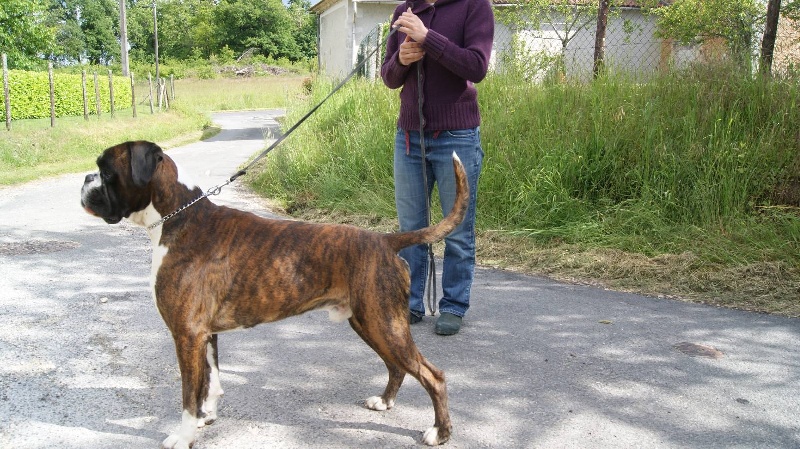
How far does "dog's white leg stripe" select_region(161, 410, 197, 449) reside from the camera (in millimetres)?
3112

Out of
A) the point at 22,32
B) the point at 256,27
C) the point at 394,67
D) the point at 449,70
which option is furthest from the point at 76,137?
the point at 256,27

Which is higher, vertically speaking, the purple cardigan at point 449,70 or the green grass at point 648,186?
the purple cardigan at point 449,70

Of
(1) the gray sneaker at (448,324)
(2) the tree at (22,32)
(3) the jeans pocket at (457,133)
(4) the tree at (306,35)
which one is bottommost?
(1) the gray sneaker at (448,324)

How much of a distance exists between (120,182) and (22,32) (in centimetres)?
3837

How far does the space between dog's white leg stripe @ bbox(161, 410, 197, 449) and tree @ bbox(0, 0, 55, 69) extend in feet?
120

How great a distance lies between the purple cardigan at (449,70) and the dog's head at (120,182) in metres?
1.90

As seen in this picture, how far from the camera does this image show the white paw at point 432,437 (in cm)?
322

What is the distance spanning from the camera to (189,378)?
10.2 ft

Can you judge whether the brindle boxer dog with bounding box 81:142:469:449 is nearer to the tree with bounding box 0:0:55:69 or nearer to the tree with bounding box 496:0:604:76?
the tree with bounding box 496:0:604:76

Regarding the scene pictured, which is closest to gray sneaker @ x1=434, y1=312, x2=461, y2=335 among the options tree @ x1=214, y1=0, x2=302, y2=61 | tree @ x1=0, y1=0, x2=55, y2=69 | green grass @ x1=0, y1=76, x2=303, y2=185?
green grass @ x1=0, y1=76, x2=303, y2=185

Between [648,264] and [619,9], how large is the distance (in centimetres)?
966

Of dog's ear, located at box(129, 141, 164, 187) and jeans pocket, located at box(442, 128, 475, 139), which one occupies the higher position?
jeans pocket, located at box(442, 128, 475, 139)

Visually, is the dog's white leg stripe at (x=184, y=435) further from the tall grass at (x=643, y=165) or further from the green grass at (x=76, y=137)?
the green grass at (x=76, y=137)

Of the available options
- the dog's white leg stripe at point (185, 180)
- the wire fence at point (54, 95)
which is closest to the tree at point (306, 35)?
the wire fence at point (54, 95)
